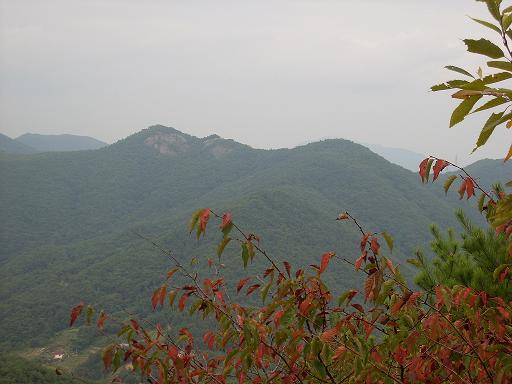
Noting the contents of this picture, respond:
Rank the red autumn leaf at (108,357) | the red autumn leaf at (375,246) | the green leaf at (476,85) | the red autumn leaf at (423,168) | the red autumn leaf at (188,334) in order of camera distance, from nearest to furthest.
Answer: the green leaf at (476,85) → the red autumn leaf at (375,246) → the red autumn leaf at (423,168) → the red autumn leaf at (108,357) → the red autumn leaf at (188,334)

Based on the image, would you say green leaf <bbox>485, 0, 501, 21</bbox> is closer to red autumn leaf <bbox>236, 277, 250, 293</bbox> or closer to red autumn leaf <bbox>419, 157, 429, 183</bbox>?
red autumn leaf <bbox>419, 157, 429, 183</bbox>

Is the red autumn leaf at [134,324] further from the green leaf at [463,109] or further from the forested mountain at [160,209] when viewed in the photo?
the forested mountain at [160,209]

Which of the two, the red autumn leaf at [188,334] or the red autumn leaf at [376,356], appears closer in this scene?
the red autumn leaf at [376,356]

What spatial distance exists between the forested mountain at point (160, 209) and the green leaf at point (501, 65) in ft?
210

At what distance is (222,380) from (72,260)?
103m

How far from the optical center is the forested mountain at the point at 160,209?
7731 centimetres

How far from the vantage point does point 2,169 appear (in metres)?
135

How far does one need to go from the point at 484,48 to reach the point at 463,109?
0.22 m

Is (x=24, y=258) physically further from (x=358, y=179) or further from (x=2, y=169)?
(x=358, y=179)

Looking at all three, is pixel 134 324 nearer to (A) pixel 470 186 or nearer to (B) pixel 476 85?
(A) pixel 470 186

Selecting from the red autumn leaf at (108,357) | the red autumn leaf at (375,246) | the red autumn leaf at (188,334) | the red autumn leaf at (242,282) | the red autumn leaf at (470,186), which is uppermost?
the red autumn leaf at (470,186)


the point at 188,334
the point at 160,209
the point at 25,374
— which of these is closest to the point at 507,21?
the point at 188,334

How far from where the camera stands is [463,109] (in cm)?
145

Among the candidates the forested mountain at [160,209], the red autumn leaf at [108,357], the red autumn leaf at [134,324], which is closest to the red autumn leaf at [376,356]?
the red autumn leaf at [134,324]
